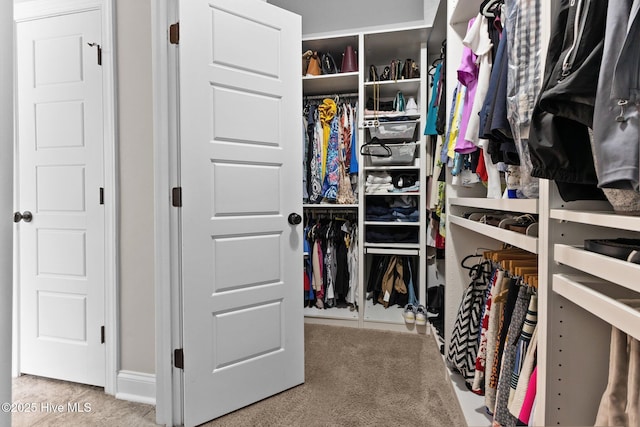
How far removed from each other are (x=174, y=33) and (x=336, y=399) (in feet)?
6.21

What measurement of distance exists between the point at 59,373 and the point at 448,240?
2.30 meters

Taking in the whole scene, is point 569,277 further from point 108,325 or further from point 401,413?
point 108,325

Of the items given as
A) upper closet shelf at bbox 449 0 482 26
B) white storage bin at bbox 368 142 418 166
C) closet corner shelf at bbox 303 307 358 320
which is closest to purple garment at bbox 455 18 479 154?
upper closet shelf at bbox 449 0 482 26

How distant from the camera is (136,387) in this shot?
1806mm

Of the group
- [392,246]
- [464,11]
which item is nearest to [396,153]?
[392,246]

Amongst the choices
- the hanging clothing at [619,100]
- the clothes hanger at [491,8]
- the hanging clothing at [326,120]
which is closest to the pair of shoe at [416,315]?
the hanging clothing at [326,120]

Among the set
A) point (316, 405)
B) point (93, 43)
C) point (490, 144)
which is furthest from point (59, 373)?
point (490, 144)

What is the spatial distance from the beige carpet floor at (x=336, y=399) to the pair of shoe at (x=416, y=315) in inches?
11.5

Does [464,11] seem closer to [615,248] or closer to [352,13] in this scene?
[352,13]

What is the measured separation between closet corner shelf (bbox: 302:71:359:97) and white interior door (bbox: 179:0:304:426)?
0.83 metres

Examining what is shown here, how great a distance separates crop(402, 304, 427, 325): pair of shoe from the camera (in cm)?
262

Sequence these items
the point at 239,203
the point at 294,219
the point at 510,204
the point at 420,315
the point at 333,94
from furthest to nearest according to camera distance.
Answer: the point at 333,94 < the point at 420,315 < the point at 294,219 < the point at 239,203 < the point at 510,204

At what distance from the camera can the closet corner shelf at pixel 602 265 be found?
579 mm

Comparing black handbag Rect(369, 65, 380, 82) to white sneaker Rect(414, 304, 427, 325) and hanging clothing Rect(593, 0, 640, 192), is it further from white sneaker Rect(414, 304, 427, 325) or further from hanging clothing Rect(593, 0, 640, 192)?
hanging clothing Rect(593, 0, 640, 192)
